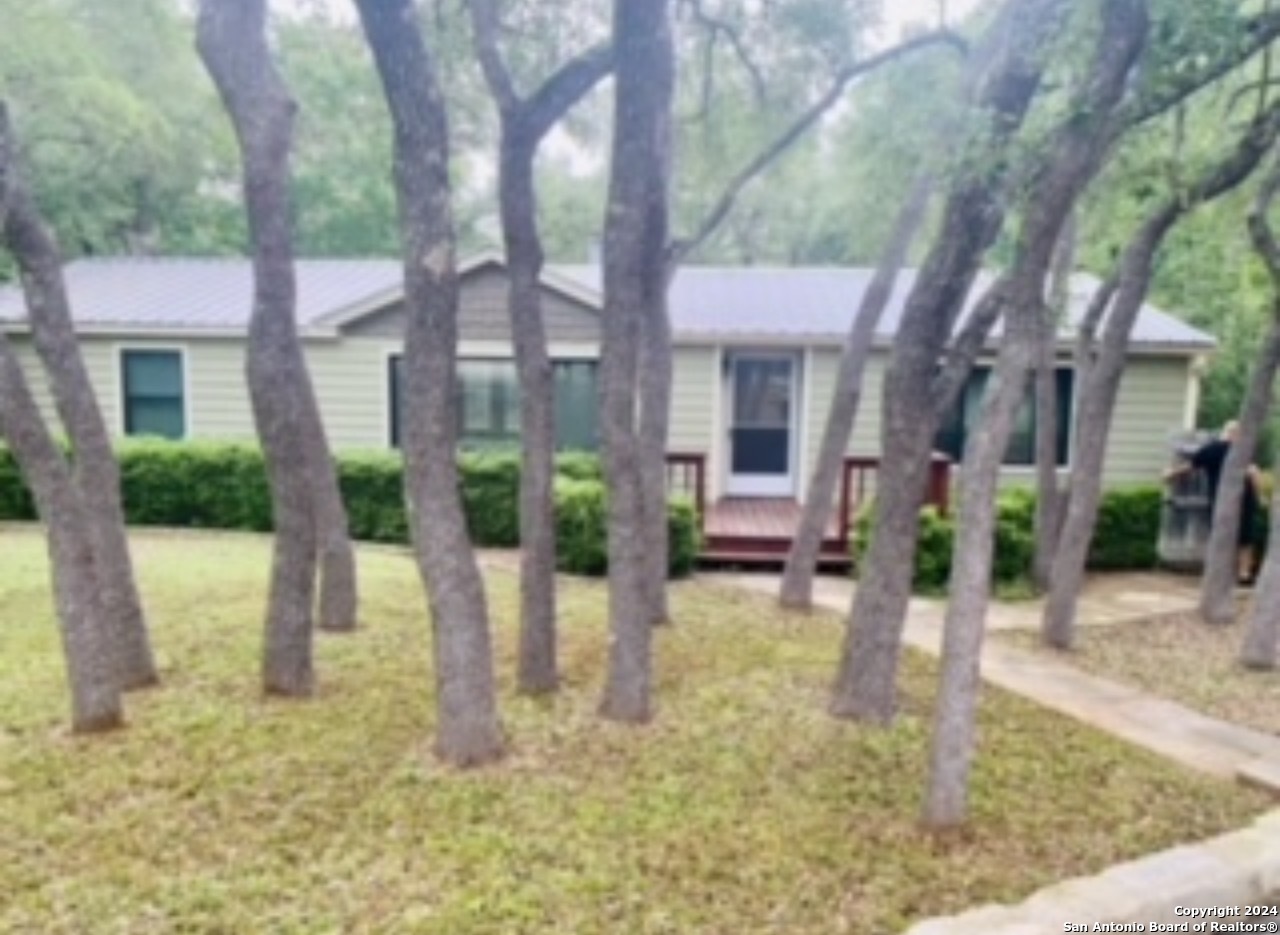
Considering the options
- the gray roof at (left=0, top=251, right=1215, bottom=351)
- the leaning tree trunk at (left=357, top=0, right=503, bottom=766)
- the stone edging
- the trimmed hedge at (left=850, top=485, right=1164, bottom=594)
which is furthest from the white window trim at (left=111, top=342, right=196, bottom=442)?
the stone edging

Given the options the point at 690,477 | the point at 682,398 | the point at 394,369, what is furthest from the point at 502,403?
the point at 690,477

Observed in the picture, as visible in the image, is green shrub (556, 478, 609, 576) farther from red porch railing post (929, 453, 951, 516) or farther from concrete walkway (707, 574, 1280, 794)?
red porch railing post (929, 453, 951, 516)

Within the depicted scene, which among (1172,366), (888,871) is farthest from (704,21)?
(1172,366)

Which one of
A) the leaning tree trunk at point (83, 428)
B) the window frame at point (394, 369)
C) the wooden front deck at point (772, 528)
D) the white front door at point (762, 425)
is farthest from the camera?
the white front door at point (762, 425)

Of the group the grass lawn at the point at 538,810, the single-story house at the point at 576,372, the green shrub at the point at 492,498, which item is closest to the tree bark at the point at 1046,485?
the single-story house at the point at 576,372

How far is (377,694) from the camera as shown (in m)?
5.81

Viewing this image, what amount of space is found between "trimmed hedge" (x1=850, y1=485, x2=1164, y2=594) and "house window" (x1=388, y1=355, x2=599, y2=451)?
4675 mm

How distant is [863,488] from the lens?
12422 millimetres

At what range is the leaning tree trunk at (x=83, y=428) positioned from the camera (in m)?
5.10

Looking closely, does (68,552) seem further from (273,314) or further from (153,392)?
(153,392)

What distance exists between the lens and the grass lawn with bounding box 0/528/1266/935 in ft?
12.0

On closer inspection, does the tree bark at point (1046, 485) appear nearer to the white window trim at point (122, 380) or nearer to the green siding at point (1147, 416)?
the green siding at point (1147, 416)

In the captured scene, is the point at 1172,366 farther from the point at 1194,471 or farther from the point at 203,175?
the point at 203,175

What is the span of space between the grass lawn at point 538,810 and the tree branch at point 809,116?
11.1ft
